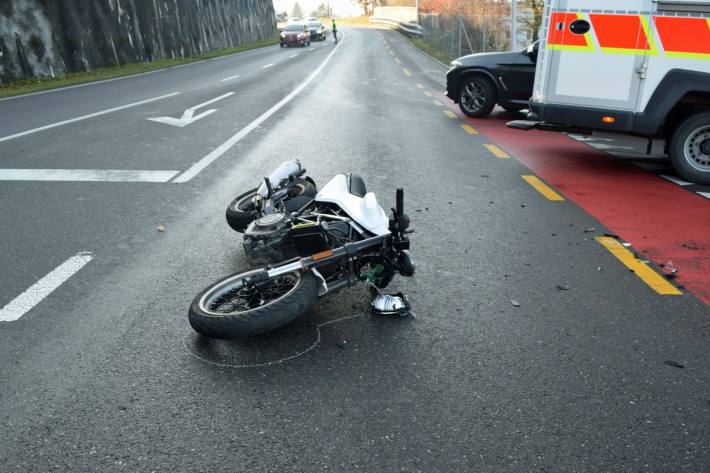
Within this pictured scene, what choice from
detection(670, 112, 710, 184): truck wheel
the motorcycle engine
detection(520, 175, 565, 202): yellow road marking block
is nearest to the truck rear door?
detection(670, 112, 710, 184): truck wheel

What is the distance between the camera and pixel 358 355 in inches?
144

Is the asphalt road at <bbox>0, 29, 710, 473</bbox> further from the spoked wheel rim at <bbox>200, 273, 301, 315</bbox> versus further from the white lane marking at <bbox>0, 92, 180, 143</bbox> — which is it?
the white lane marking at <bbox>0, 92, 180, 143</bbox>

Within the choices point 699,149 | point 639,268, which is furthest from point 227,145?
point 699,149

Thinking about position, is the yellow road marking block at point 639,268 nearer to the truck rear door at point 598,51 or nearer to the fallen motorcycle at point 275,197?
the fallen motorcycle at point 275,197

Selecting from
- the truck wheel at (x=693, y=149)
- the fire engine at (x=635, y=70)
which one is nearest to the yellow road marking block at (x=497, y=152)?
the fire engine at (x=635, y=70)

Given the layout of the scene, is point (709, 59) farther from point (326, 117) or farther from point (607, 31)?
point (326, 117)

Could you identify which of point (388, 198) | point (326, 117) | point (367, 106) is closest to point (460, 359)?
point (388, 198)

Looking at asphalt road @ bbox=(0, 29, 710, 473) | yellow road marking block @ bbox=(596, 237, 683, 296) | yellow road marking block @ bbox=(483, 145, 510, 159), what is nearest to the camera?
asphalt road @ bbox=(0, 29, 710, 473)

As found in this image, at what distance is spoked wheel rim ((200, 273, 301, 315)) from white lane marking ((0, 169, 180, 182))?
405 centimetres

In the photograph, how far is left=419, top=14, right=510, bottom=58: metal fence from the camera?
969 inches

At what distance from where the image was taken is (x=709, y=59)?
7262mm

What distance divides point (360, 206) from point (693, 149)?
5646 millimetres

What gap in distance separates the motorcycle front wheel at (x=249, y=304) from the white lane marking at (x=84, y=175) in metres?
4.06

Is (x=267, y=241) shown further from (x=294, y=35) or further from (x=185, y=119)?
(x=294, y=35)
